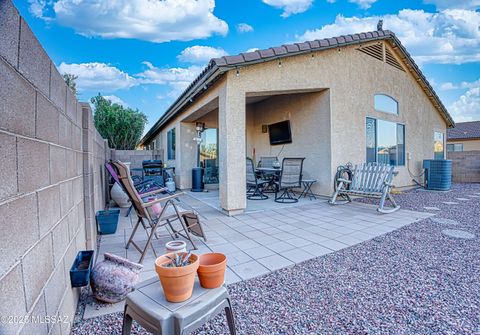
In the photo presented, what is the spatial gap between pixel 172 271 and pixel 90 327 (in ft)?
3.37

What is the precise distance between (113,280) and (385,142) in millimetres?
8081

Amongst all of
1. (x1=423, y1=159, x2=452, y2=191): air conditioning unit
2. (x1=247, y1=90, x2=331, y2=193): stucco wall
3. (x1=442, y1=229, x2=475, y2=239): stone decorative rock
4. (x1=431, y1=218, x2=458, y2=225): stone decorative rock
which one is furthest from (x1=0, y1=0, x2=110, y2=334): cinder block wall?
(x1=423, y1=159, x2=452, y2=191): air conditioning unit

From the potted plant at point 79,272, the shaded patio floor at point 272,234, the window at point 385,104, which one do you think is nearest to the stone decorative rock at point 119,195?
the shaded patio floor at point 272,234

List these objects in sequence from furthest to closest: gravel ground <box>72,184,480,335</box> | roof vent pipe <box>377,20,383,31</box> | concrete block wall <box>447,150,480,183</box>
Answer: concrete block wall <box>447,150,480,183</box>
roof vent pipe <box>377,20,383,31</box>
gravel ground <box>72,184,480,335</box>

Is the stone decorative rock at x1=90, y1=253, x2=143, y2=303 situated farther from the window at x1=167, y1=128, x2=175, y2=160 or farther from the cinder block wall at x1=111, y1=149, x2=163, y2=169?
the window at x1=167, y1=128, x2=175, y2=160

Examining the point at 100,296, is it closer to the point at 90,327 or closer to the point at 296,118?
the point at 90,327

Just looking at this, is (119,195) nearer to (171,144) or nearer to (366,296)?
(171,144)

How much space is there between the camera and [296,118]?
7000 millimetres

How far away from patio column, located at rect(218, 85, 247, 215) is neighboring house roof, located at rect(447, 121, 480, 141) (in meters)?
22.4

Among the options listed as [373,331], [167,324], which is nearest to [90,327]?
[167,324]

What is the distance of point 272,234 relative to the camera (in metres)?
3.66

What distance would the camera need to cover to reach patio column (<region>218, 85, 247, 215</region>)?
4793mm

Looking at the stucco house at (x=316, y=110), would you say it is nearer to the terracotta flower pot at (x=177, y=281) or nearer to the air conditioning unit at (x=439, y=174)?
the air conditioning unit at (x=439, y=174)

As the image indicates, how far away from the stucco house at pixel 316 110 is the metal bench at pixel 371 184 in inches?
16.9
